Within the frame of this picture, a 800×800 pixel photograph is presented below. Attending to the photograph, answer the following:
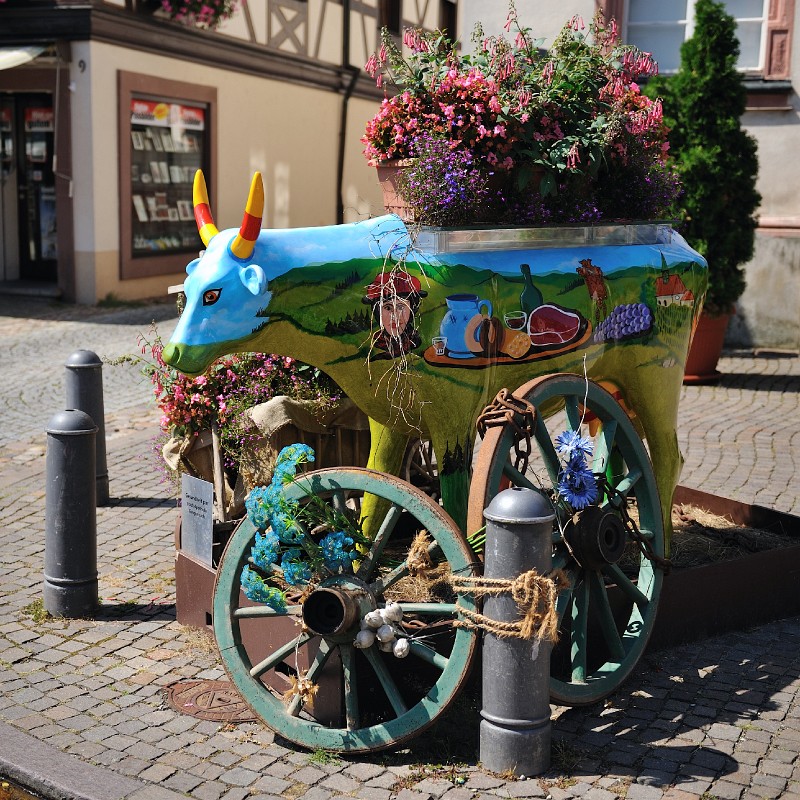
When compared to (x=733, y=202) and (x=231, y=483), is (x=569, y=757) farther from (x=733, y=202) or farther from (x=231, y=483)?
(x=733, y=202)

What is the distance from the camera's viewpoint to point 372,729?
3.51m

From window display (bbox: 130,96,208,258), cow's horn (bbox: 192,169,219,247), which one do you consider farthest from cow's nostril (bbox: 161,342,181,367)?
window display (bbox: 130,96,208,258)

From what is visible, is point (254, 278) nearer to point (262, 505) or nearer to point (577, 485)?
point (262, 505)

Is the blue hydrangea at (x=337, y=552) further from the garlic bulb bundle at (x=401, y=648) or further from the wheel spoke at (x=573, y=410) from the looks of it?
the wheel spoke at (x=573, y=410)

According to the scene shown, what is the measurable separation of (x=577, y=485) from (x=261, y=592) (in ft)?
3.70

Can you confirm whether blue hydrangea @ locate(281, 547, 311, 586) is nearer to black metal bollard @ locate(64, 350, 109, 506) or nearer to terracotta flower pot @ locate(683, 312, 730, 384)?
black metal bollard @ locate(64, 350, 109, 506)

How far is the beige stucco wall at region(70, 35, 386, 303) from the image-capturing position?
44.4 feet

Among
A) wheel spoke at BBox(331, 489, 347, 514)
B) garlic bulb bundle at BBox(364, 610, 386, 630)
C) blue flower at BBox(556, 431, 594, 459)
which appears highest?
blue flower at BBox(556, 431, 594, 459)

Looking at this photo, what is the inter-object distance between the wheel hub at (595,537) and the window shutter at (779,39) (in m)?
9.28

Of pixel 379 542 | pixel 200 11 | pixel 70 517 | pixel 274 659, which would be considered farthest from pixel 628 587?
pixel 200 11

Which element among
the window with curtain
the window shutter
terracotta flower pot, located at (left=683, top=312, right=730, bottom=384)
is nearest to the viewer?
terracotta flower pot, located at (left=683, top=312, right=730, bottom=384)

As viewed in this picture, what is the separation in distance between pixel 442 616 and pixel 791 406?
6.40 meters

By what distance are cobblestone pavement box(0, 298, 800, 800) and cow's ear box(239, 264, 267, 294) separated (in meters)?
1.51

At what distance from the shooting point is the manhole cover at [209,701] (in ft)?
12.8
